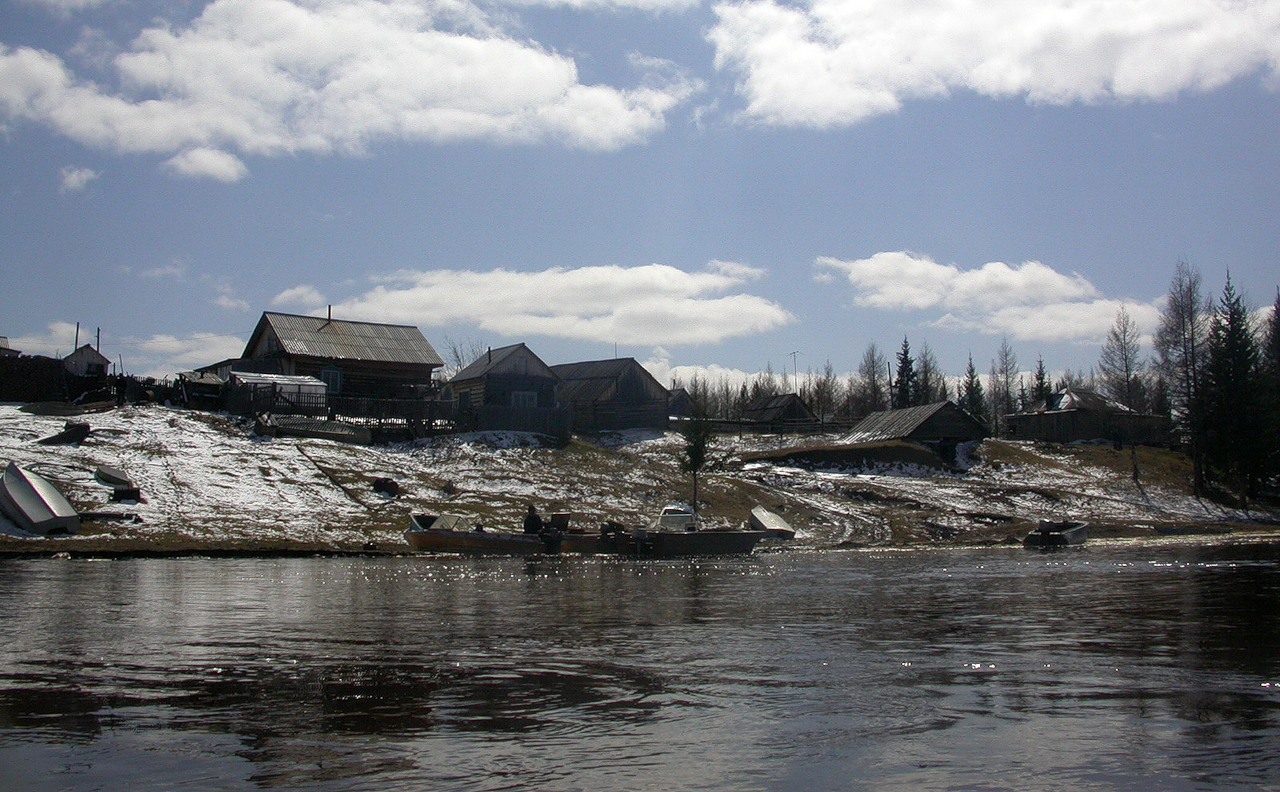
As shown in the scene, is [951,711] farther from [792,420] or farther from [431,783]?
[792,420]

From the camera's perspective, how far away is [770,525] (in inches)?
1791

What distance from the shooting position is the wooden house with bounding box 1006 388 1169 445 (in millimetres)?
81625

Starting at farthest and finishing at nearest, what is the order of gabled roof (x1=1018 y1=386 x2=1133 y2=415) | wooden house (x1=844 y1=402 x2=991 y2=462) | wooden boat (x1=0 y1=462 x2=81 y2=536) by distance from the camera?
gabled roof (x1=1018 y1=386 x2=1133 y2=415), wooden house (x1=844 y1=402 x2=991 y2=462), wooden boat (x1=0 y1=462 x2=81 y2=536)

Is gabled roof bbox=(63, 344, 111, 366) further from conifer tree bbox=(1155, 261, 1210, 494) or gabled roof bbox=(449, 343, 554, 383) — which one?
conifer tree bbox=(1155, 261, 1210, 494)

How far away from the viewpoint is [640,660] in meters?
13.9

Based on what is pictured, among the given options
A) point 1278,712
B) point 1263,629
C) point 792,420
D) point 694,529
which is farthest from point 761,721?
point 792,420

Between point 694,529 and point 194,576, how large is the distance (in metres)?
20.8

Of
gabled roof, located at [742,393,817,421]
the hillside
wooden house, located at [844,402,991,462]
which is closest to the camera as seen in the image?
the hillside

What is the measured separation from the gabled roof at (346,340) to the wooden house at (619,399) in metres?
13.7

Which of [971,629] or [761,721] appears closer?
[761,721]

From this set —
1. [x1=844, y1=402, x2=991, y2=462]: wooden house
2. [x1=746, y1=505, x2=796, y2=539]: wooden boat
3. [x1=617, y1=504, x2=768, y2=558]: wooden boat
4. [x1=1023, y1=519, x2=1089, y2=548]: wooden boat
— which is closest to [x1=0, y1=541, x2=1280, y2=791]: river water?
[x1=617, y1=504, x2=768, y2=558]: wooden boat

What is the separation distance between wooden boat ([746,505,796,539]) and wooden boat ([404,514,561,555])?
9.18 meters

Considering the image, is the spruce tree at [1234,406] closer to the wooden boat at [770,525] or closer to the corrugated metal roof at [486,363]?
the wooden boat at [770,525]

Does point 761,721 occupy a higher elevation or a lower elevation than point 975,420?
lower
